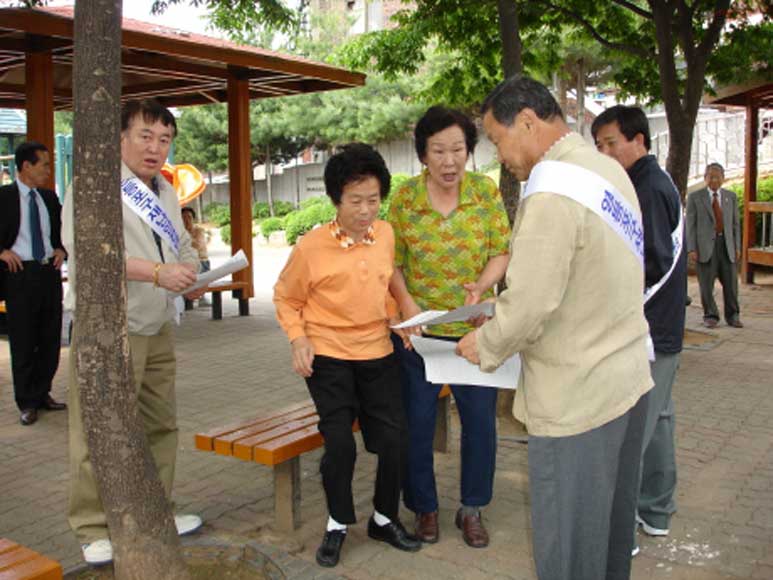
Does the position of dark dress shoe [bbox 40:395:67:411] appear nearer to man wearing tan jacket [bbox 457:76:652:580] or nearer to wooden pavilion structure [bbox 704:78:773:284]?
man wearing tan jacket [bbox 457:76:652:580]

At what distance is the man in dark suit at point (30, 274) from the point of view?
614cm

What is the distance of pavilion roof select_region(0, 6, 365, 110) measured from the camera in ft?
26.4

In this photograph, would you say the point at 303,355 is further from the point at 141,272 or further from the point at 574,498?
the point at 574,498

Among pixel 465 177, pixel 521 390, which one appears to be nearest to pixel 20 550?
pixel 521 390

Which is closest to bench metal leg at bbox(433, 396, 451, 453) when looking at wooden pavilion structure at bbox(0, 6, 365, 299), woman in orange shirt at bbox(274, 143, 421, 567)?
woman in orange shirt at bbox(274, 143, 421, 567)

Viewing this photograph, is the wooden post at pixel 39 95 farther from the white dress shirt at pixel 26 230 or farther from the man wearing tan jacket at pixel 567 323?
the man wearing tan jacket at pixel 567 323

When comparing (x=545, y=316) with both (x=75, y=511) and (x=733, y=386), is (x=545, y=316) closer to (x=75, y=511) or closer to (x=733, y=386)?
(x=75, y=511)

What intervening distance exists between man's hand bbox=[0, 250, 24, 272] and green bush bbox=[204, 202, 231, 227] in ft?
80.8

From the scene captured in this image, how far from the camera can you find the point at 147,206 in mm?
3529

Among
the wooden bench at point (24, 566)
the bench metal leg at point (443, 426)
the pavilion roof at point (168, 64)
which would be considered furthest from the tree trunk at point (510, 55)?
the pavilion roof at point (168, 64)

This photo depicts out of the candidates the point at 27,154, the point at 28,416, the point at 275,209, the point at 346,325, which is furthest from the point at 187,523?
the point at 275,209

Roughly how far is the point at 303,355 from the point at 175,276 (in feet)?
2.02

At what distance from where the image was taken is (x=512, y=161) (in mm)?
2600

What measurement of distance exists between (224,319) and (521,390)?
8.81m
